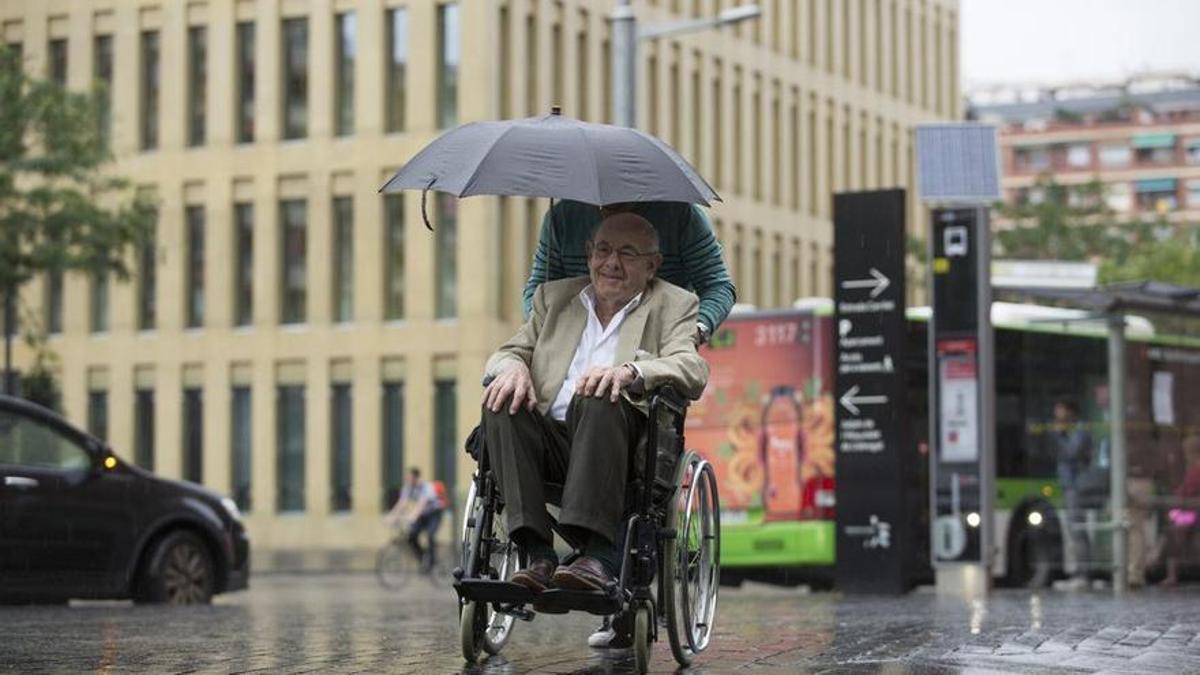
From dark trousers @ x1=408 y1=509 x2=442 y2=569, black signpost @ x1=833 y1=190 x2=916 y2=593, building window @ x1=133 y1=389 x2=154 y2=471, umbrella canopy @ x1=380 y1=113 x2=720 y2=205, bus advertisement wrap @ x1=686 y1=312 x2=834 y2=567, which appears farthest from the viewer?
building window @ x1=133 y1=389 x2=154 y2=471

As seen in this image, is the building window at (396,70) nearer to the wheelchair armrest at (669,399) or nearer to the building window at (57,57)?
the building window at (57,57)

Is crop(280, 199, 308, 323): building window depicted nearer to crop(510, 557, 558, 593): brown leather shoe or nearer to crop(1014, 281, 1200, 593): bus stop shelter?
crop(1014, 281, 1200, 593): bus stop shelter

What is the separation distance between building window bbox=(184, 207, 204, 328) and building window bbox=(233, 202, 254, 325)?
873mm

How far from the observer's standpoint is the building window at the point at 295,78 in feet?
175

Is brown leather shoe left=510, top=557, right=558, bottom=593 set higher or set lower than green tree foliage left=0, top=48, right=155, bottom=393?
lower

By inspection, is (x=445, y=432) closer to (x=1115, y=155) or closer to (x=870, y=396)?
(x=870, y=396)

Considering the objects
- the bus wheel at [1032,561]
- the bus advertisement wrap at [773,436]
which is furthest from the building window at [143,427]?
the bus wheel at [1032,561]

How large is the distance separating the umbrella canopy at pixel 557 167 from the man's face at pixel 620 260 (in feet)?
0.55

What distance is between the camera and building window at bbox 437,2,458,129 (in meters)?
51.3

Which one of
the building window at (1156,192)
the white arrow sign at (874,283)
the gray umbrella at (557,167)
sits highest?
the building window at (1156,192)

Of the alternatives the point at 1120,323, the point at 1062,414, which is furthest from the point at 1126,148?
the point at 1120,323

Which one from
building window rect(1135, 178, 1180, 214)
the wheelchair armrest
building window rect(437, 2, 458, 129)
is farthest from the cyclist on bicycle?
building window rect(1135, 178, 1180, 214)

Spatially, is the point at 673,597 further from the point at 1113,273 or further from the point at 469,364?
the point at 1113,273

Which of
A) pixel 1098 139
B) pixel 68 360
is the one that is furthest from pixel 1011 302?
pixel 1098 139
